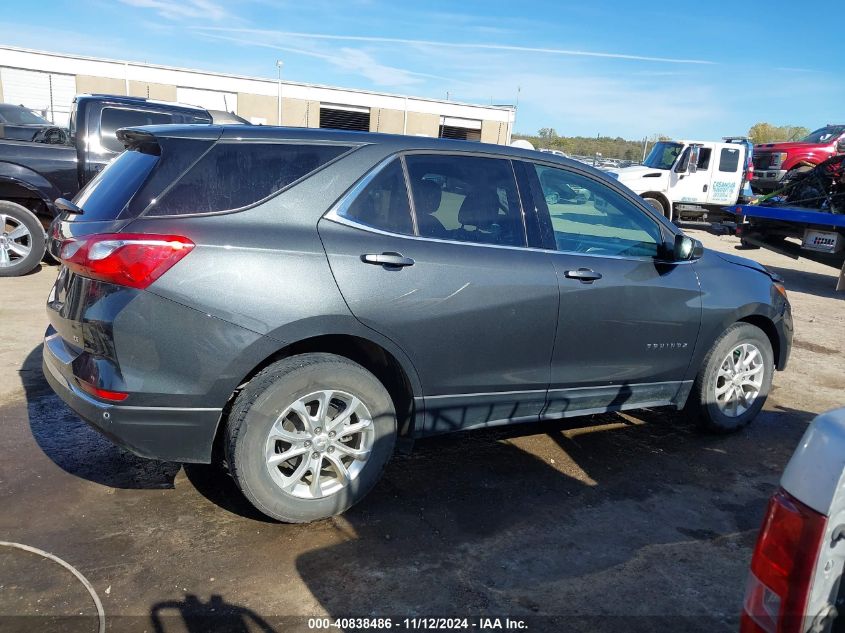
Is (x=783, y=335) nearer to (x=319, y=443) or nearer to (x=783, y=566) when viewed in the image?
(x=319, y=443)

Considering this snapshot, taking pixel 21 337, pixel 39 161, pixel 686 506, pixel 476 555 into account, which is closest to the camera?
pixel 476 555

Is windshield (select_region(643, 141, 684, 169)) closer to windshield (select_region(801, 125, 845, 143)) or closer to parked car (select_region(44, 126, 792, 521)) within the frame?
windshield (select_region(801, 125, 845, 143))

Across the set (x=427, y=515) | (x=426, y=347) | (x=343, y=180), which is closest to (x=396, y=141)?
(x=343, y=180)

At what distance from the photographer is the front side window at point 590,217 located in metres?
3.88

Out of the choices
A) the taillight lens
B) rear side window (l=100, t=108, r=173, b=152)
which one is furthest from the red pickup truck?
the taillight lens

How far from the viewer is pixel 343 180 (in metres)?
3.29

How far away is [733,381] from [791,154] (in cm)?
1922

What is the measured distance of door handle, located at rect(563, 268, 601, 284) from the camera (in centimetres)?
377

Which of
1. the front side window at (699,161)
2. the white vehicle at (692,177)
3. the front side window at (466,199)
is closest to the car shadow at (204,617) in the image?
the front side window at (466,199)

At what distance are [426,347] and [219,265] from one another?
106 centimetres

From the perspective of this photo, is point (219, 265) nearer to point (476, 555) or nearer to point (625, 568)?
point (476, 555)

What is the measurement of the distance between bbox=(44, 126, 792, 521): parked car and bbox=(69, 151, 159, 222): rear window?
13 millimetres

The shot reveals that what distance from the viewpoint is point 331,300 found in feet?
10.2

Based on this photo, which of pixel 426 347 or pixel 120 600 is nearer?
pixel 120 600
